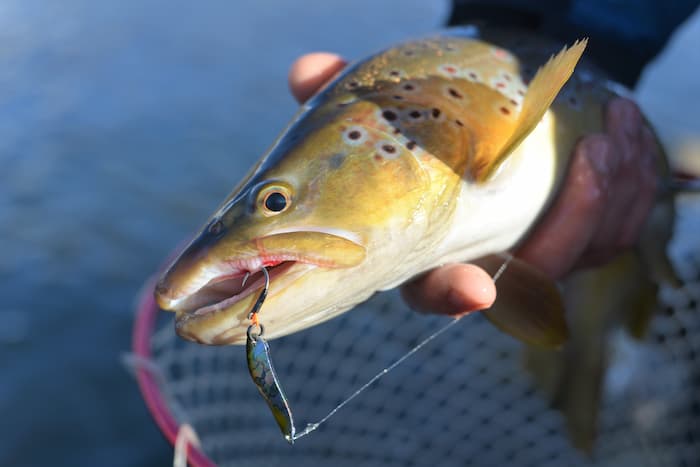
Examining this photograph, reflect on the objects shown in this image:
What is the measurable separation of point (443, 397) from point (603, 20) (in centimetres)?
194

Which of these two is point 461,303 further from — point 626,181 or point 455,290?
point 626,181

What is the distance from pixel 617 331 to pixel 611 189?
0.98 m

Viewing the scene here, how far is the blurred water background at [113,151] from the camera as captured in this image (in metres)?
4.09

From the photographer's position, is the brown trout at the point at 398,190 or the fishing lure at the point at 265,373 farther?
the brown trout at the point at 398,190

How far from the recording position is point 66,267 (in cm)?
509

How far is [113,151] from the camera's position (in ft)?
21.1

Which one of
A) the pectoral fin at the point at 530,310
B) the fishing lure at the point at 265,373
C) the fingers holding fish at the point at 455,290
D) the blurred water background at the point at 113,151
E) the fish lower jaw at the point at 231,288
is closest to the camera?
the fishing lure at the point at 265,373

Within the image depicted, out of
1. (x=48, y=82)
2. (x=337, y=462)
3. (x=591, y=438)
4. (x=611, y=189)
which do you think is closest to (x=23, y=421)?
(x=337, y=462)

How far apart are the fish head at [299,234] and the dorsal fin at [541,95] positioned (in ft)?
0.82

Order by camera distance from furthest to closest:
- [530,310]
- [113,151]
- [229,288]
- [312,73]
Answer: [113,151], [312,73], [530,310], [229,288]

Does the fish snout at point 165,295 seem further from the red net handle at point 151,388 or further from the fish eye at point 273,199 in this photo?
the red net handle at point 151,388

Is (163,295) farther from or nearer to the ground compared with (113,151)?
farther from the ground

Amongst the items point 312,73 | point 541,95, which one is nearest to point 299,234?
point 541,95

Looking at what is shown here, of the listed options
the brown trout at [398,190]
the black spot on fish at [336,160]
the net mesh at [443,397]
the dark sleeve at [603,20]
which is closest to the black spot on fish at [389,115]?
the brown trout at [398,190]
